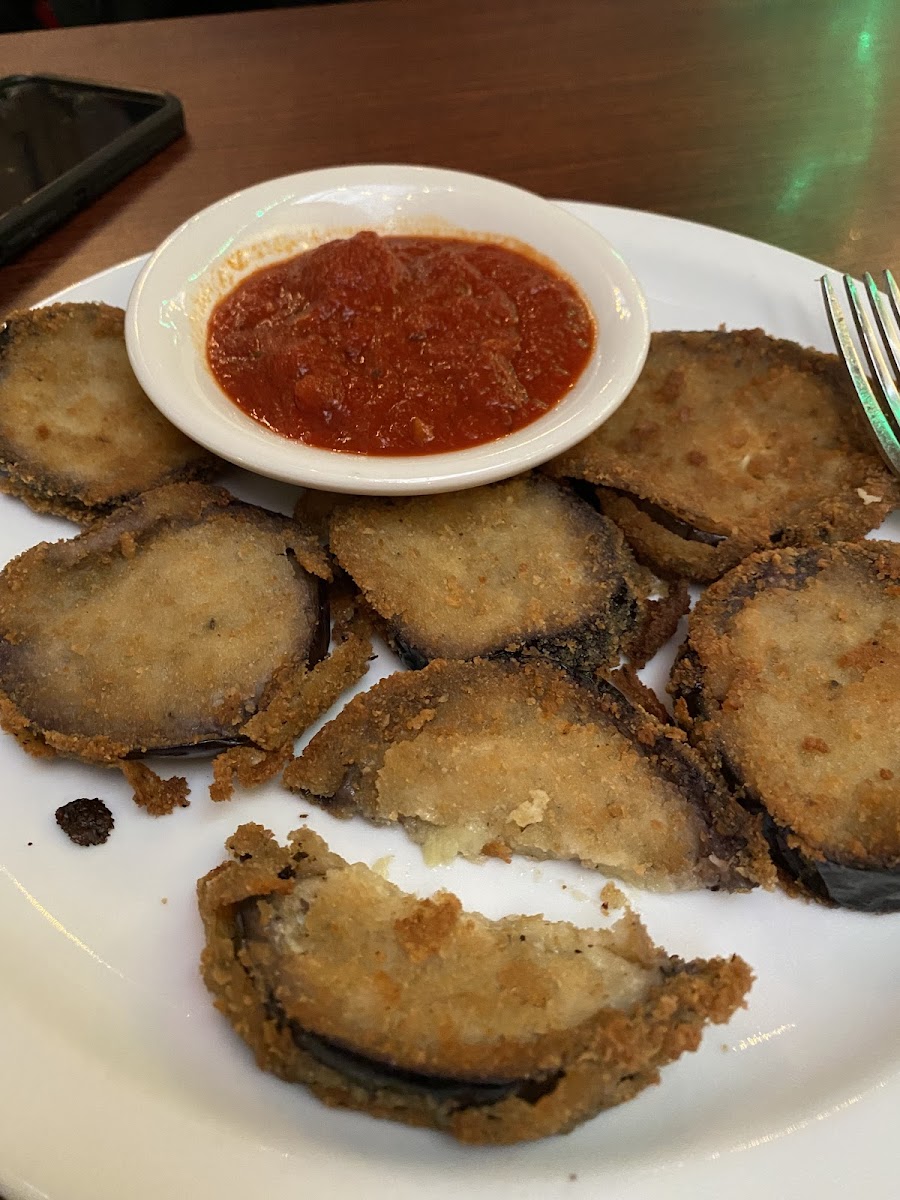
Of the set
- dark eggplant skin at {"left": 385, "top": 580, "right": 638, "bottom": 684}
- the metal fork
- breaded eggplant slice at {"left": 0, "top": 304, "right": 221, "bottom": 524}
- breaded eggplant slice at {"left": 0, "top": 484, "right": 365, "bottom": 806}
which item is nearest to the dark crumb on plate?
breaded eggplant slice at {"left": 0, "top": 484, "right": 365, "bottom": 806}

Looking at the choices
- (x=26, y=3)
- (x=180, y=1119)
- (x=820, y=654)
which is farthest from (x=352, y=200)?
(x=26, y=3)

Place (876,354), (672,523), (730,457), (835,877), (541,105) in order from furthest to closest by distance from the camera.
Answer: (541,105) < (876,354) < (730,457) < (672,523) < (835,877)

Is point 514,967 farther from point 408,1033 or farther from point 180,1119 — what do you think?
point 180,1119

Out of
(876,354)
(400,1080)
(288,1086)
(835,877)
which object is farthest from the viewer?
(876,354)

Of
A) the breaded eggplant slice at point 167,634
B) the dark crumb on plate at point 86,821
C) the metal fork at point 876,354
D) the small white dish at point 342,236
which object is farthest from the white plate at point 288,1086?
the metal fork at point 876,354

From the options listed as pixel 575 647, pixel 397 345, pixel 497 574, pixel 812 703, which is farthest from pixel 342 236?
pixel 812 703

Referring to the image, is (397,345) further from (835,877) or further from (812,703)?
(835,877)
